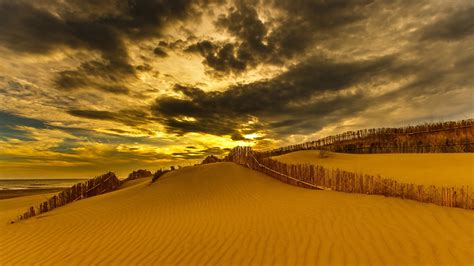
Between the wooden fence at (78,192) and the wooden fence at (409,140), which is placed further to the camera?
the wooden fence at (409,140)

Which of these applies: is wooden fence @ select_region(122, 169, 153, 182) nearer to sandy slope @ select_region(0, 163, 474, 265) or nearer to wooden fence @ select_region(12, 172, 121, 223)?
wooden fence @ select_region(12, 172, 121, 223)

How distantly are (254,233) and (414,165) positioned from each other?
47.7 ft

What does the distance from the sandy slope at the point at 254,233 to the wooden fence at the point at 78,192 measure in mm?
792

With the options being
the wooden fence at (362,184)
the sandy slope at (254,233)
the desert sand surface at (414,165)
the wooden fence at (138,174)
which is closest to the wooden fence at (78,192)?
the sandy slope at (254,233)

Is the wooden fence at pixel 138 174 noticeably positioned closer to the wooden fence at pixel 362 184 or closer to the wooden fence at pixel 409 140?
the wooden fence at pixel 362 184

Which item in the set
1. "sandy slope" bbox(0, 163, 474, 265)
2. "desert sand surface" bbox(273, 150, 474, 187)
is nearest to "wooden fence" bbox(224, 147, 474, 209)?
"sandy slope" bbox(0, 163, 474, 265)

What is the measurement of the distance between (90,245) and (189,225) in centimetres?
226

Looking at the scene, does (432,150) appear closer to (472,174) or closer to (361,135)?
(361,135)

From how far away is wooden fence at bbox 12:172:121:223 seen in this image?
10992 millimetres

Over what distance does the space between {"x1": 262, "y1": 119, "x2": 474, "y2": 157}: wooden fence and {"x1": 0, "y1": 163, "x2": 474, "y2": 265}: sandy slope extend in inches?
544

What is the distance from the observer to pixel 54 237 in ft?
25.0

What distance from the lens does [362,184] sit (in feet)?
30.7

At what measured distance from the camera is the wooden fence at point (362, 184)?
23.9ft

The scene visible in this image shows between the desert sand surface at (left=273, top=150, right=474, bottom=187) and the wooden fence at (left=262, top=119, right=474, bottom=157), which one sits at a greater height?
the wooden fence at (left=262, top=119, right=474, bottom=157)
